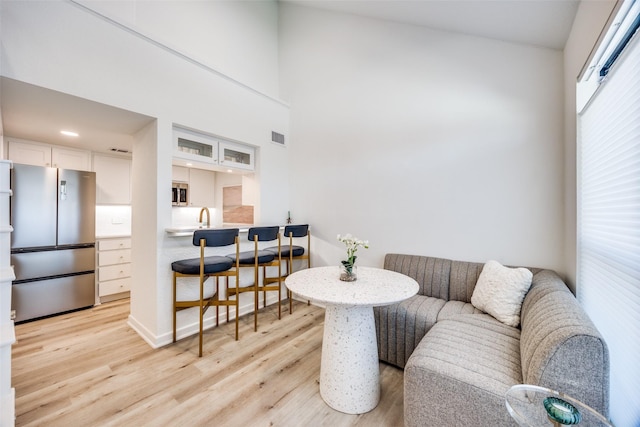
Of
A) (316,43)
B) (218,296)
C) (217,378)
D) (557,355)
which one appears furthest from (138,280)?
(316,43)

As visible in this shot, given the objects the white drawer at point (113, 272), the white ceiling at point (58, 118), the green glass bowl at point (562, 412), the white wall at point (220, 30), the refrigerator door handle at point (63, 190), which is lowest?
the white drawer at point (113, 272)

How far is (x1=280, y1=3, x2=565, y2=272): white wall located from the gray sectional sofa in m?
0.62

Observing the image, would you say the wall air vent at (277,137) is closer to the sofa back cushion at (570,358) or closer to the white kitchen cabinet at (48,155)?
the white kitchen cabinet at (48,155)

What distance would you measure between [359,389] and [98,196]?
4.19 m

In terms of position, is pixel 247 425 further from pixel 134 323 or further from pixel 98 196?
pixel 98 196

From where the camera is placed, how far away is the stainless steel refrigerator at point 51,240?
111 inches

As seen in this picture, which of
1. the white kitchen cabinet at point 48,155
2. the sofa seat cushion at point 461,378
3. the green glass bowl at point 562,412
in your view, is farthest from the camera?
the white kitchen cabinet at point 48,155

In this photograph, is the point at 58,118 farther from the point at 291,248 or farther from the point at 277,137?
the point at 291,248

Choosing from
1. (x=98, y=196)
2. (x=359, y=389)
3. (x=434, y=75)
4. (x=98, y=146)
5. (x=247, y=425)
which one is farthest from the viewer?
(x=98, y=196)

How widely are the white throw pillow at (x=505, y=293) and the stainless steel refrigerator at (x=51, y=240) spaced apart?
439 cm

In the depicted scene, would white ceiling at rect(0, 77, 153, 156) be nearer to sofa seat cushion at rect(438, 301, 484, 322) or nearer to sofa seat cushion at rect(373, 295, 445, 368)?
sofa seat cushion at rect(373, 295, 445, 368)

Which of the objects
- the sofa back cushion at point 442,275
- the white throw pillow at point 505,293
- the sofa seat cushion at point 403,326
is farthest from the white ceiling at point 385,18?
the sofa seat cushion at point 403,326

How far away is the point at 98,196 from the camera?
3670 mm

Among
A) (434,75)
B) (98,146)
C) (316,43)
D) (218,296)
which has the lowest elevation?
(218,296)
